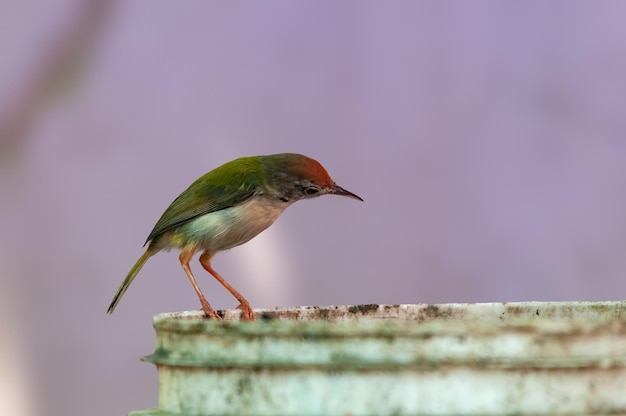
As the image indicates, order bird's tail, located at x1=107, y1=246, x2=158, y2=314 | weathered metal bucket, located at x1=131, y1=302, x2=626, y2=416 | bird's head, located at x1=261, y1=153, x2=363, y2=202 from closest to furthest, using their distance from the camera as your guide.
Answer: weathered metal bucket, located at x1=131, y1=302, x2=626, y2=416 → bird's head, located at x1=261, y1=153, x2=363, y2=202 → bird's tail, located at x1=107, y1=246, x2=158, y2=314

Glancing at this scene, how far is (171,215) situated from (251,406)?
170cm

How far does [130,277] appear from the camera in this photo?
10.8 feet

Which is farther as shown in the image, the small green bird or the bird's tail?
the bird's tail

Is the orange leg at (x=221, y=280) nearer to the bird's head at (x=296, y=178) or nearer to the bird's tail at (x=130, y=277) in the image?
the bird's tail at (x=130, y=277)

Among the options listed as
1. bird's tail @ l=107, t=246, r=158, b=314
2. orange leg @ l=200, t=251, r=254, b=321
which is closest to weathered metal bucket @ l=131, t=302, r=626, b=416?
orange leg @ l=200, t=251, r=254, b=321

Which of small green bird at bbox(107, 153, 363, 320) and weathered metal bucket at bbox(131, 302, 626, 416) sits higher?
small green bird at bbox(107, 153, 363, 320)

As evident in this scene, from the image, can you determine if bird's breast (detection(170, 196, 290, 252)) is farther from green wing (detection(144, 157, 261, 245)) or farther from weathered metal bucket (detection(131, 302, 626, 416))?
weathered metal bucket (detection(131, 302, 626, 416))

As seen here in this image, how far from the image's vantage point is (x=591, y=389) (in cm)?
130

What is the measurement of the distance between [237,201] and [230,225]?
0.27 ft

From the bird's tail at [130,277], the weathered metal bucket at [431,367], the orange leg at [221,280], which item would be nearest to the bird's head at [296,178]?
the orange leg at [221,280]

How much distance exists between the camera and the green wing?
2.91 meters

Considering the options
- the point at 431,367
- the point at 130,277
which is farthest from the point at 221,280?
the point at 431,367

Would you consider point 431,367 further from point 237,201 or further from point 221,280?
point 221,280

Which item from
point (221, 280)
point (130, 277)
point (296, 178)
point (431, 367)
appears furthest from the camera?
point (130, 277)
